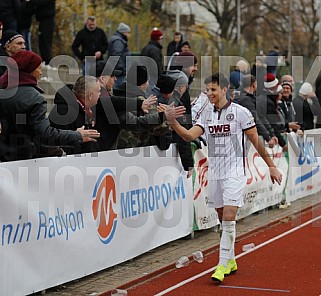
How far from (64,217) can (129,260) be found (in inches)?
78.2

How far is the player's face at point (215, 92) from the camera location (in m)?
9.72

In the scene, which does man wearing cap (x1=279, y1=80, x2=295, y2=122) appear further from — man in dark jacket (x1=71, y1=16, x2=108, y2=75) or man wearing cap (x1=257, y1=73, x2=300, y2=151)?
man in dark jacket (x1=71, y1=16, x2=108, y2=75)

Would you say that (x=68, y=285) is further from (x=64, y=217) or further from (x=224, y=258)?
(x=224, y=258)

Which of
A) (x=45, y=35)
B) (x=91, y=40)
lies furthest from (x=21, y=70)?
(x=91, y=40)

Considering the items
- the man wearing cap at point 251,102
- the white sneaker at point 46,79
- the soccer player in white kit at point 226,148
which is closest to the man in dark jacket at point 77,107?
the soccer player in white kit at point 226,148

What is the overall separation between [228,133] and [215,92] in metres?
0.50

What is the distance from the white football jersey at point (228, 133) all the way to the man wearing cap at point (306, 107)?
25.4 feet

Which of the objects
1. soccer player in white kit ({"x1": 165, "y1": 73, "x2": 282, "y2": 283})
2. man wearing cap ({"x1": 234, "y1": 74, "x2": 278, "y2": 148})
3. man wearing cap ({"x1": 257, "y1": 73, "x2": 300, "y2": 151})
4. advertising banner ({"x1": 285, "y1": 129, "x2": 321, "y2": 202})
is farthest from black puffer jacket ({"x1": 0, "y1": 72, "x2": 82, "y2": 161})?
advertising banner ({"x1": 285, "y1": 129, "x2": 321, "y2": 202})

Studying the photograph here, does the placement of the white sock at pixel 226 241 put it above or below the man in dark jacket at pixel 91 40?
below

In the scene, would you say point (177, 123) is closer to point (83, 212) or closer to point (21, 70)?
point (83, 212)

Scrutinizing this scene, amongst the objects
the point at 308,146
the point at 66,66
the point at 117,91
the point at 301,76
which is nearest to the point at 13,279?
the point at 117,91

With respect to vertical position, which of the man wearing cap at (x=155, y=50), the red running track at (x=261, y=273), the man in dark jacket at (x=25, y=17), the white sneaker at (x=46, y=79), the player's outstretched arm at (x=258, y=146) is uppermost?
the man in dark jacket at (x=25, y=17)

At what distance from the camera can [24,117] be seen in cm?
817

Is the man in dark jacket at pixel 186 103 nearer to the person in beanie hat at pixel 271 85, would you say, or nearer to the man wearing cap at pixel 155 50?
the person in beanie hat at pixel 271 85
